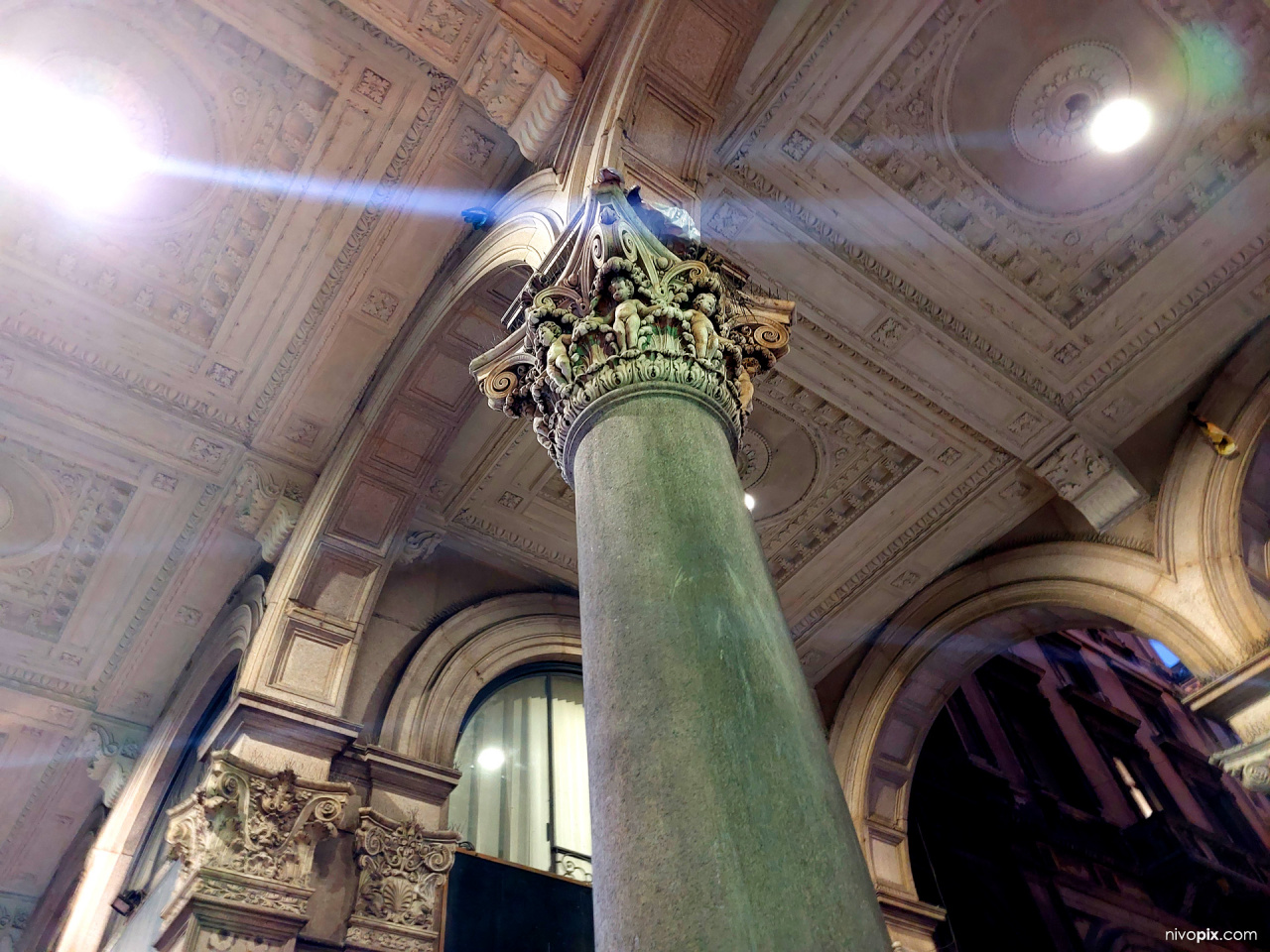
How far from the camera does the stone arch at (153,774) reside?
624cm

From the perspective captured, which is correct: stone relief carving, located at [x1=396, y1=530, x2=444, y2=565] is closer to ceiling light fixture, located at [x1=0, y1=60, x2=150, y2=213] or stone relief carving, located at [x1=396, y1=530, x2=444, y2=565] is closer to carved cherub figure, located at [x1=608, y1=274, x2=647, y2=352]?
ceiling light fixture, located at [x1=0, y1=60, x2=150, y2=213]

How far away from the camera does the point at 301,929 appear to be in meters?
4.37

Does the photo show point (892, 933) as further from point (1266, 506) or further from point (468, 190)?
point (468, 190)

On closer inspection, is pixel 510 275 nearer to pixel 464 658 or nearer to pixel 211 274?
pixel 211 274

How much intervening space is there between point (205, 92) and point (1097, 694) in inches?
592

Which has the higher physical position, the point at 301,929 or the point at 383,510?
the point at 383,510

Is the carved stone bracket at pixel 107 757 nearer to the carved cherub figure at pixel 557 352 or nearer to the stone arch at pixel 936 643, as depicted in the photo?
the stone arch at pixel 936 643

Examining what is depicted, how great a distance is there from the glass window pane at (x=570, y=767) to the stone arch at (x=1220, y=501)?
168 inches

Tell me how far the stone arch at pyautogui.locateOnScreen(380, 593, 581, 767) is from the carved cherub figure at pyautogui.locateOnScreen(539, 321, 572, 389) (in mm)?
3256

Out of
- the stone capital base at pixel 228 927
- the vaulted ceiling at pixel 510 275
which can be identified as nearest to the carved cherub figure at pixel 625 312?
the vaulted ceiling at pixel 510 275

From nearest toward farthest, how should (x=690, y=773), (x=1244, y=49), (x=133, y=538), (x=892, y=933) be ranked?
(x=690, y=773) → (x=1244, y=49) → (x=133, y=538) → (x=892, y=933)

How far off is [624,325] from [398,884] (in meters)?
3.43

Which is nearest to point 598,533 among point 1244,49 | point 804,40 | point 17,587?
point 804,40

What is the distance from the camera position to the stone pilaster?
4188 mm
